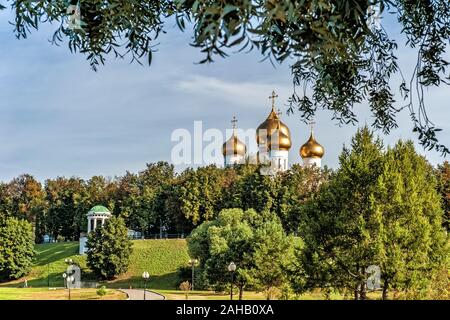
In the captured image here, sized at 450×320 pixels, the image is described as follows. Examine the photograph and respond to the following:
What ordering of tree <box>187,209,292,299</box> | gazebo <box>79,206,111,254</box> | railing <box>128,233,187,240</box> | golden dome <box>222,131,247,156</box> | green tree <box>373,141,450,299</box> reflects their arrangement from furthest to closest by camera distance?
golden dome <box>222,131,247,156</box> → gazebo <box>79,206,111,254</box> → railing <box>128,233,187,240</box> → tree <box>187,209,292,299</box> → green tree <box>373,141,450,299</box>

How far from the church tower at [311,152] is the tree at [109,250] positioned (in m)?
21.2

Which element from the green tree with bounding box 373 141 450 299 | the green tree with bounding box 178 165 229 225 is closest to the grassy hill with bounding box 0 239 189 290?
the green tree with bounding box 178 165 229 225


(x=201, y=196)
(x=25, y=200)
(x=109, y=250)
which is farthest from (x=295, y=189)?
→ (x=25, y=200)

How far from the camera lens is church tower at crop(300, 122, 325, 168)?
6047 cm

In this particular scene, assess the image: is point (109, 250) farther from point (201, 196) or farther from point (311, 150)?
point (311, 150)

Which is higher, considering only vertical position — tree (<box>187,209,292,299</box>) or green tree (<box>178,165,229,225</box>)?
green tree (<box>178,165,229,225</box>)

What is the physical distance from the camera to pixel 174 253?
180 feet

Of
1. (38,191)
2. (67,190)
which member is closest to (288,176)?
(67,190)

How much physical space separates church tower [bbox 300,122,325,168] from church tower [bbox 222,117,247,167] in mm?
6610

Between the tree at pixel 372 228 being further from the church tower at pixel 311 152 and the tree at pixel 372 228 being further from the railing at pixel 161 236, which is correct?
the railing at pixel 161 236

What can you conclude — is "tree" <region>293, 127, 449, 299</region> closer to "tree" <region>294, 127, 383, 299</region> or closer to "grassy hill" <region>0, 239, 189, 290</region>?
"tree" <region>294, 127, 383, 299</region>
